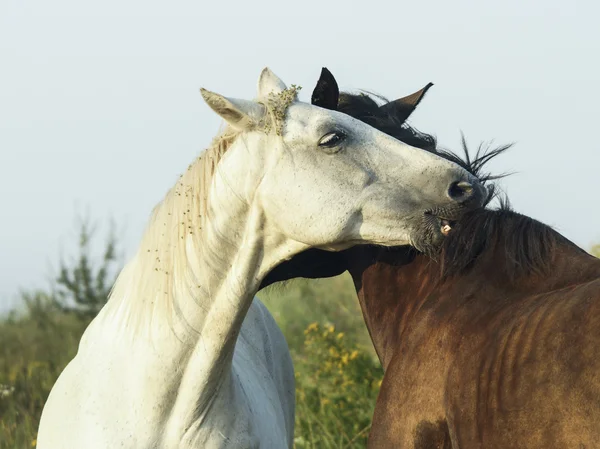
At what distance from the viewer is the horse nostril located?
11.8 feet

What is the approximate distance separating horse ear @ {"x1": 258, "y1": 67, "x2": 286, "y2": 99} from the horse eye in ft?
0.99

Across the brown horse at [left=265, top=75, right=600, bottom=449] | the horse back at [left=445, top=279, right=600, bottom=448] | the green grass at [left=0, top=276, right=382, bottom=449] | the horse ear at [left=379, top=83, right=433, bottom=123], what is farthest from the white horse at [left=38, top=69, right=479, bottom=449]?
the green grass at [left=0, top=276, right=382, bottom=449]

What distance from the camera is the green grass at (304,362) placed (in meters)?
6.54

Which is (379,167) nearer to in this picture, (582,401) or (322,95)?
(322,95)

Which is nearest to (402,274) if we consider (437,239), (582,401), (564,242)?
(437,239)

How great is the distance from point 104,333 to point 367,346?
219 inches

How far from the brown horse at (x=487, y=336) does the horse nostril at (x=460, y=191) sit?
12 centimetres

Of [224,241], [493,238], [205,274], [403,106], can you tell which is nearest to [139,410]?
[205,274]

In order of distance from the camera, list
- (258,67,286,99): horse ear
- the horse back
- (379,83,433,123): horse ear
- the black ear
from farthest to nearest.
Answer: (379,83,433,123): horse ear
the black ear
(258,67,286,99): horse ear
the horse back

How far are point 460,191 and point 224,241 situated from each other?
0.93m

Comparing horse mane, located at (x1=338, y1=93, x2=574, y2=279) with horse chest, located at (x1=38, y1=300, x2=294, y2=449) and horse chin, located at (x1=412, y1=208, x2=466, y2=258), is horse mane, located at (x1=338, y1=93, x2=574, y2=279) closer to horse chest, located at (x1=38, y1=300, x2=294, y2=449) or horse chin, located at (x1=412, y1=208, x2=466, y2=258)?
horse chin, located at (x1=412, y1=208, x2=466, y2=258)

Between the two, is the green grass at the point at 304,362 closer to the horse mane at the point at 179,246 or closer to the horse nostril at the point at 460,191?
the horse mane at the point at 179,246

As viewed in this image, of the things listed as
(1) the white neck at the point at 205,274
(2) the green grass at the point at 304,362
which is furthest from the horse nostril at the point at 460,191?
(2) the green grass at the point at 304,362

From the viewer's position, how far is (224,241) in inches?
139
